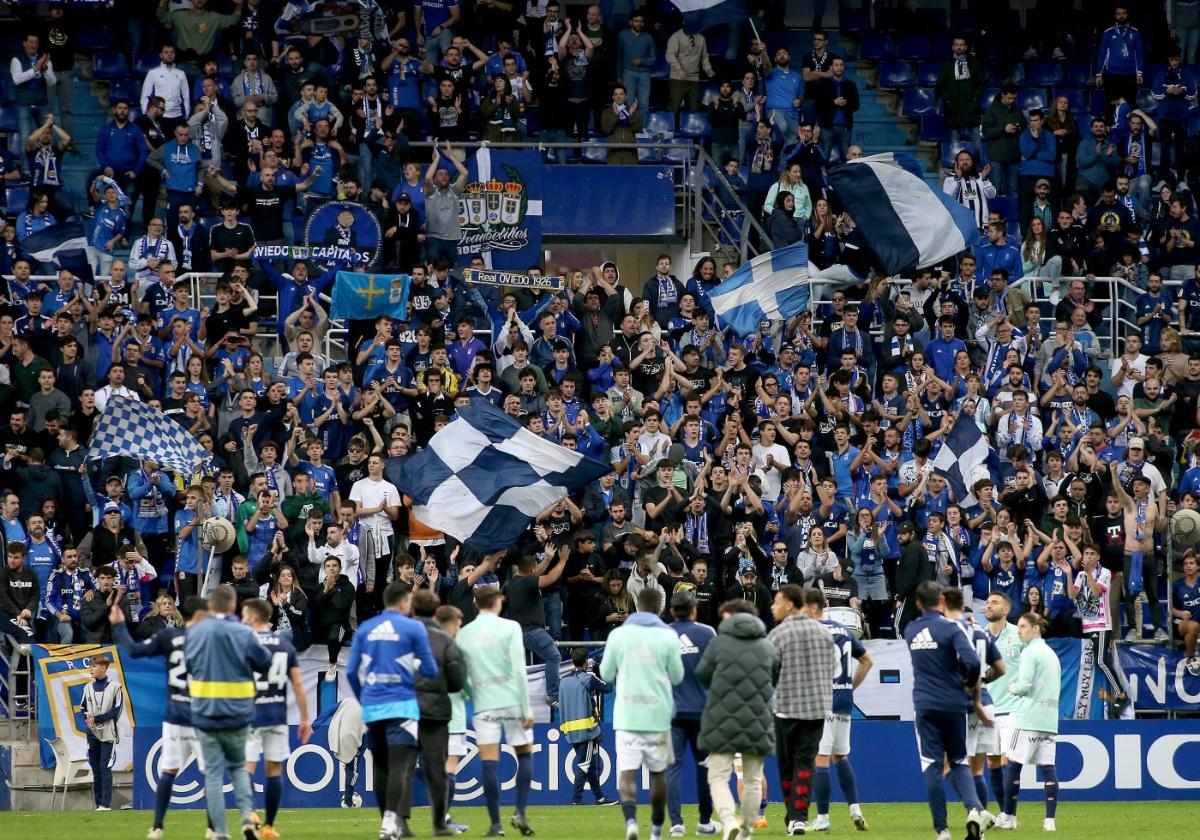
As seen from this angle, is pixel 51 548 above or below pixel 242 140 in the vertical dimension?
below

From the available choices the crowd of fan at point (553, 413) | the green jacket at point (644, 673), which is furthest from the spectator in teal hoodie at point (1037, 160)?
the green jacket at point (644, 673)

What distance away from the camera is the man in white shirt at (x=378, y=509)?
24.5 metres

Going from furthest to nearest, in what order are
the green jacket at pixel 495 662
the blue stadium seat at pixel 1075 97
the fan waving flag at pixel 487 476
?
the blue stadium seat at pixel 1075 97 → the fan waving flag at pixel 487 476 → the green jacket at pixel 495 662

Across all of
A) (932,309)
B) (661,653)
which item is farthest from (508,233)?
(661,653)

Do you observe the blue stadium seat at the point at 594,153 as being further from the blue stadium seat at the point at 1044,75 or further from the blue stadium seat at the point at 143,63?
the blue stadium seat at the point at 1044,75

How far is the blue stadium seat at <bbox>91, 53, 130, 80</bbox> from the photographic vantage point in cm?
3300

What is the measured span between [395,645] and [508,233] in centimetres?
1497

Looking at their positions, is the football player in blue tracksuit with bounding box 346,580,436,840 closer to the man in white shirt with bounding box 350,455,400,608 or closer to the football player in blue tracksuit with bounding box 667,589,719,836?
the football player in blue tracksuit with bounding box 667,589,719,836

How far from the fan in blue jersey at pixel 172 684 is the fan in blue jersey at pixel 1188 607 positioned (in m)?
12.5

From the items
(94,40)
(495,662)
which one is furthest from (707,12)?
(495,662)

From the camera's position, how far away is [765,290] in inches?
1112

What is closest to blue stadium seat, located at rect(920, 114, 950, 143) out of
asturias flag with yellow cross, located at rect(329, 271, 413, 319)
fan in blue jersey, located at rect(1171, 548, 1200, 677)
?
asturias flag with yellow cross, located at rect(329, 271, 413, 319)

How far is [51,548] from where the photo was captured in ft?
79.6

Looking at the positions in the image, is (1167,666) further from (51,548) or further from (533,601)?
(51,548)
